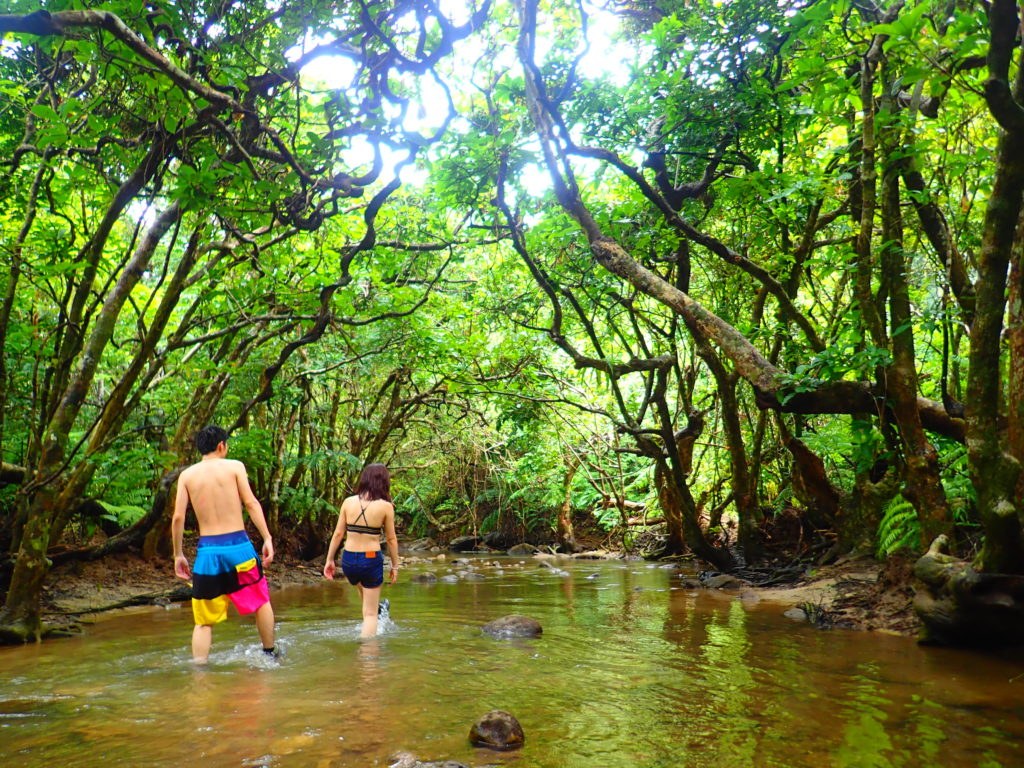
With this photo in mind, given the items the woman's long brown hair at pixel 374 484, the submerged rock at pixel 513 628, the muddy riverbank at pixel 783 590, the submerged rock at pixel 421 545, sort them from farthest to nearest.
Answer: the submerged rock at pixel 421 545 → the woman's long brown hair at pixel 374 484 → the muddy riverbank at pixel 783 590 → the submerged rock at pixel 513 628

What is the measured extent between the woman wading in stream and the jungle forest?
245 centimetres

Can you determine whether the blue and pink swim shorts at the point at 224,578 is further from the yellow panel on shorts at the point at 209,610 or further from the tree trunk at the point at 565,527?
the tree trunk at the point at 565,527

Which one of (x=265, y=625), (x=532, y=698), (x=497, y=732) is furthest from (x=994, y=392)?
(x=265, y=625)

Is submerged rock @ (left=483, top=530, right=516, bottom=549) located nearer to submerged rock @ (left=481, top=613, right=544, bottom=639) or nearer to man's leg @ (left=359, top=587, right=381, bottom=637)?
submerged rock @ (left=481, top=613, right=544, bottom=639)

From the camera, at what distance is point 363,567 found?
22.0ft

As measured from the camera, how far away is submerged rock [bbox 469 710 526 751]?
10.7 ft

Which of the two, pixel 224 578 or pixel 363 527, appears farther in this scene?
pixel 363 527

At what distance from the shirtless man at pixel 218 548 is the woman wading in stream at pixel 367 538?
1.29 m

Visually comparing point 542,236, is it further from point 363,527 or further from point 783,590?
point 783,590

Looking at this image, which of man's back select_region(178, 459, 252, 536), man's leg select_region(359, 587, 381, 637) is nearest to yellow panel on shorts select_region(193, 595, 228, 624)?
man's back select_region(178, 459, 252, 536)

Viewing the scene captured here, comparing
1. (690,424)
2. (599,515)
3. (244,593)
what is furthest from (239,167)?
(599,515)

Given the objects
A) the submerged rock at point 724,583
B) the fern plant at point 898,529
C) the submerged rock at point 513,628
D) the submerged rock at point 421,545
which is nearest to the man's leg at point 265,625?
the submerged rock at point 513,628

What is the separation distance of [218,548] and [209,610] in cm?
48

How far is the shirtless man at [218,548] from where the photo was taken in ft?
17.1
